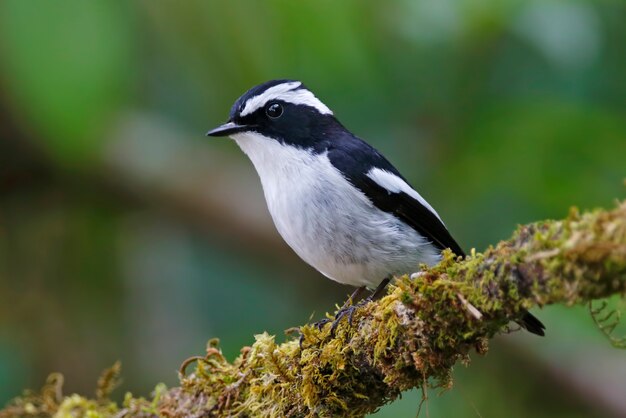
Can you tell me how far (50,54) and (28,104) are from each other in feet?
1.43

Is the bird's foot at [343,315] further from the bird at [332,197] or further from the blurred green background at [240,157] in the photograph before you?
the blurred green background at [240,157]

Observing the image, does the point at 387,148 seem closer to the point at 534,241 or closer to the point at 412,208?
the point at 412,208

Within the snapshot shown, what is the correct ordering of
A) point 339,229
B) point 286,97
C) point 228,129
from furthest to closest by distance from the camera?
1. point 286,97
2. point 228,129
3. point 339,229

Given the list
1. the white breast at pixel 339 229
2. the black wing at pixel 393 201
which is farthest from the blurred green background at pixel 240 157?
the white breast at pixel 339 229

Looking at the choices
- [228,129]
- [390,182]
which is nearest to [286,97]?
[228,129]

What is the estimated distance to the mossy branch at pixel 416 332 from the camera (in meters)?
2.11

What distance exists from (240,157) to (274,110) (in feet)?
7.47

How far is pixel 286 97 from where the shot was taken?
4.34 m

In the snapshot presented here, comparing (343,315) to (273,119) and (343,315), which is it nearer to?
(343,315)

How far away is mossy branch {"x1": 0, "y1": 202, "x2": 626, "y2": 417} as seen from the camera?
2107 millimetres

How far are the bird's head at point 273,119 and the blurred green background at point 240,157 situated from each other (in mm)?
375

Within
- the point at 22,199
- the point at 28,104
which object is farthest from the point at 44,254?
the point at 28,104

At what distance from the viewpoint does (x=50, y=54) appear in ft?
13.9

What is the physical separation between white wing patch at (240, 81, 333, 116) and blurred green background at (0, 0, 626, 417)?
23 centimetres
